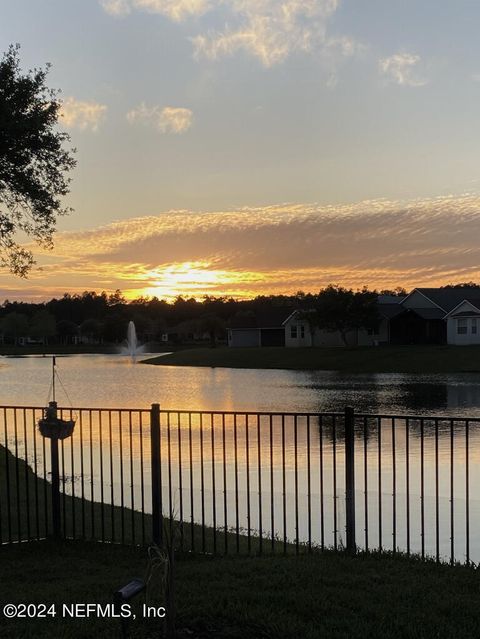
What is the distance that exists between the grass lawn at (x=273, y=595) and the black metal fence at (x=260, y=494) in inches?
19.6

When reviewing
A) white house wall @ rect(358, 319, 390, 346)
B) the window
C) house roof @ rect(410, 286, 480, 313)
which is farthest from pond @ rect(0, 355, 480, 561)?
white house wall @ rect(358, 319, 390, 346)

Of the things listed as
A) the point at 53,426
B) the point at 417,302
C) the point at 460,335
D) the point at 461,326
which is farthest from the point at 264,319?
the point at 53,426

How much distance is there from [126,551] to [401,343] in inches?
2294

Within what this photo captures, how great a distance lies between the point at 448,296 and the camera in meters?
64.1

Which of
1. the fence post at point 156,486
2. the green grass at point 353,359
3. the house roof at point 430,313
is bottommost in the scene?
the green grass at point 353,359

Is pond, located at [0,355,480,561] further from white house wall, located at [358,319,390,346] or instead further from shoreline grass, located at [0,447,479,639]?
white house wall, located at [358,319,390,346]

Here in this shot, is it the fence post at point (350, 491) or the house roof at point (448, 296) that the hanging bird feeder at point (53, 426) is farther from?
the house roof at point (448, 296)

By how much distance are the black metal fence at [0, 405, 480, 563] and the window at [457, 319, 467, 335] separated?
42.0 m

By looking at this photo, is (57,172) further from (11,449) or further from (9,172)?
(11,449)

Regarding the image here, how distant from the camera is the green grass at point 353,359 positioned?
152 feet

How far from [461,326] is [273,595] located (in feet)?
186

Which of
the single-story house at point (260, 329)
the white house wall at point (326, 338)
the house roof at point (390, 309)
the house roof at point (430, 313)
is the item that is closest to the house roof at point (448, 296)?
the house roof at point (430, 313)

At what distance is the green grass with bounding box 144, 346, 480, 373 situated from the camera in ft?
152

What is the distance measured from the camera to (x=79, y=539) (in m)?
7.20
